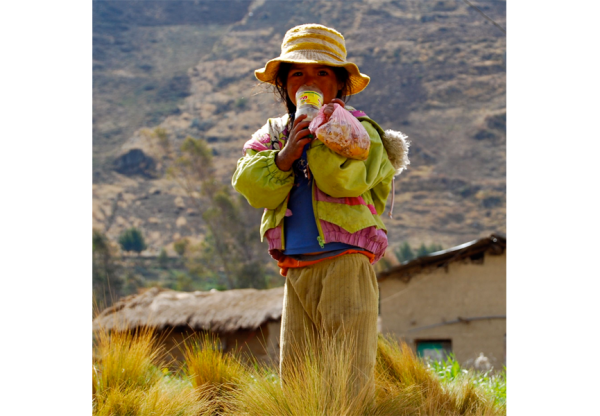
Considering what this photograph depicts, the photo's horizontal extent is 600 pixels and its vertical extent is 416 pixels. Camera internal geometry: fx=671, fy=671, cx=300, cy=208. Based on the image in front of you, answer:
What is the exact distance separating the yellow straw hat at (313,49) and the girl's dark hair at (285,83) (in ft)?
0.09

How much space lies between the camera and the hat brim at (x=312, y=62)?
276 centimetres

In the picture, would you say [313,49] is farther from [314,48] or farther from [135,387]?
[135,387]

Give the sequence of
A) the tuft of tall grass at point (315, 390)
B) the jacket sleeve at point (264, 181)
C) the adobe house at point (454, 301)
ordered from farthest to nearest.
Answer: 1. the adobe house at point (454, 301)
2. the jacket sleeve at point (264, 181)
3. the tuft of tall grass at point (315, 390)

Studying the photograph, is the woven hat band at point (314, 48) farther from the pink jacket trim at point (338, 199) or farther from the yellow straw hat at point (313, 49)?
the pink jacket trim at point (338, 199)

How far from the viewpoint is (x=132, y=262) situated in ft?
124

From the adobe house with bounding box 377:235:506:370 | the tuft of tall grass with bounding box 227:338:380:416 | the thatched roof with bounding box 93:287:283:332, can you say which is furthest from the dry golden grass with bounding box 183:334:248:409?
the adobe house with bounding box 377:235:506:370

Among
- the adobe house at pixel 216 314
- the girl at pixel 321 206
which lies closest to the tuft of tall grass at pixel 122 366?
the girl at pixel 321 206

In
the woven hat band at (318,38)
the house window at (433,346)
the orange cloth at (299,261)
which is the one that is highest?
the woven hat band at (318,38)

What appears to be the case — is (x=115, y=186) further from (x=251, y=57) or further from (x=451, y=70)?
(x=451, y=70)

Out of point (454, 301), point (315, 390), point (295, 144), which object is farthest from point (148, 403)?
point (454, 301)

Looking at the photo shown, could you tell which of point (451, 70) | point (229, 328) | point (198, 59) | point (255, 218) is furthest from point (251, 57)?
point (229, 328)

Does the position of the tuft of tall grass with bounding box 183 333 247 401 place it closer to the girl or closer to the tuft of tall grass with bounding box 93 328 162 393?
the tuft of tall grass with bounding box 93 328 162 393

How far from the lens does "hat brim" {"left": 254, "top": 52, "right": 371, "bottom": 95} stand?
2.76 meters

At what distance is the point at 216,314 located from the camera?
12.1m
